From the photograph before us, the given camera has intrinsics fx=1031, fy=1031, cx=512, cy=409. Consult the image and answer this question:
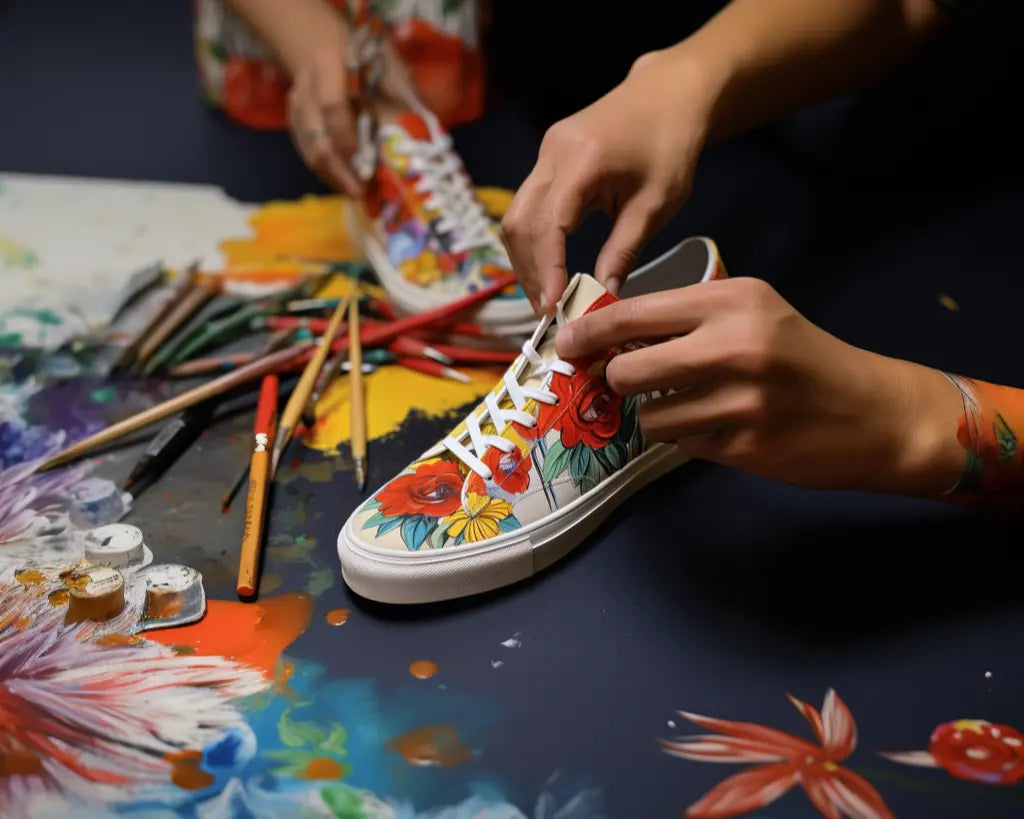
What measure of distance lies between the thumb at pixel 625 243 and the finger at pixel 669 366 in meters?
0.17

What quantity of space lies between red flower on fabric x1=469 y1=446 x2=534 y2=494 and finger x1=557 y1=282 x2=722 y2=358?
0.38 ft

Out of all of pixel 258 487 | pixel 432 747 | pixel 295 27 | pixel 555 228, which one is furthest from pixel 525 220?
pixel 295 27

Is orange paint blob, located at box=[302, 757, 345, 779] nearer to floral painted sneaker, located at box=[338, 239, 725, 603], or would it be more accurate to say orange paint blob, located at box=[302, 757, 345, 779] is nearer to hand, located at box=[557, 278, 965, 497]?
floral painted sneaker, located at box=[338, 239, 725, 603]

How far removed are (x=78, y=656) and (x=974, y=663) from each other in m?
0.69

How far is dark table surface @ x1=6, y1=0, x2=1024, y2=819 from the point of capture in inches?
28.6

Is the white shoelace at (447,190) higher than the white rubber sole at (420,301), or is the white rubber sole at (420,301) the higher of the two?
the white shoelace at (447,190)

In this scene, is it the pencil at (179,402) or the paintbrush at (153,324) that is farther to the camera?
the paintbrush at (153,324)

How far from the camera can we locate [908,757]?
72 cm

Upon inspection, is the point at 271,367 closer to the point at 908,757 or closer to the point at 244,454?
the point at 244,454

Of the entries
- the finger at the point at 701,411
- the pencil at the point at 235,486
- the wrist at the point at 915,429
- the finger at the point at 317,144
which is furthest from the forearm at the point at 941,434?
the finger at the point at 317,144

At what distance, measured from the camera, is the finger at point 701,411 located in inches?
28.5

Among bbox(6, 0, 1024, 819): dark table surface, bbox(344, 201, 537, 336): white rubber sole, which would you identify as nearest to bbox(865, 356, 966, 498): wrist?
bbox(6, 0, 1024, 819): dark table surface

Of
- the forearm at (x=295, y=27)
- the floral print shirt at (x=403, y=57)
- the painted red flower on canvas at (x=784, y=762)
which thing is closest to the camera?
the painted red flower on canvas at (x=784, y=762)

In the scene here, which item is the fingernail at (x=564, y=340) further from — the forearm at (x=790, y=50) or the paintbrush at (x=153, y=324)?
the paintbrush at (x=153, y=324)
